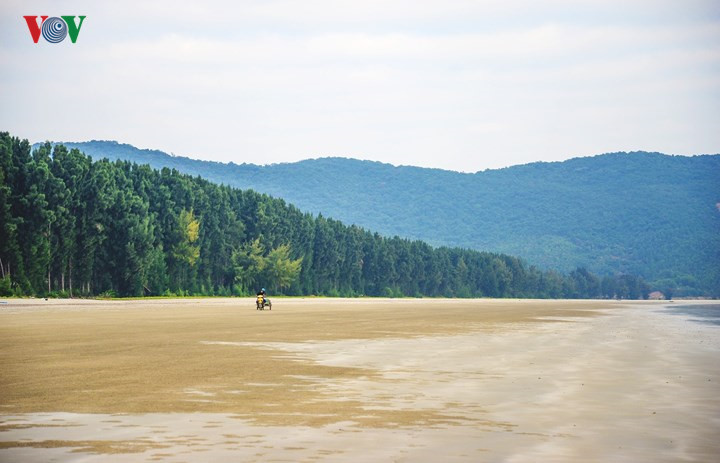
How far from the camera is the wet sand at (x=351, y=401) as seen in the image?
1310cm

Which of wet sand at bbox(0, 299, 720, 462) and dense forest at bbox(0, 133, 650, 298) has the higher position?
dense forest at bbox(0, 133, 650, 298)

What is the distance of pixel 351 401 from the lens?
1773cm

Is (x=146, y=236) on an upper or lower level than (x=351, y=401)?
upper

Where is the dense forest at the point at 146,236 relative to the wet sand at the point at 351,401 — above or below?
above

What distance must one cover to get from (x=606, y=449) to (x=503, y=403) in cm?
454

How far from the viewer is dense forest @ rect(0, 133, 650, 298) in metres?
88.8

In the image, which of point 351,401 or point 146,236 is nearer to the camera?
point 351,401

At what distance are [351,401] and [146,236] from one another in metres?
89.6

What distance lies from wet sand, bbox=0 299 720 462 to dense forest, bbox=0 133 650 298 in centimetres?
5841

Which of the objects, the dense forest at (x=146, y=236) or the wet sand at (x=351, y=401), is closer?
the wet sand at (x=351, y=401)

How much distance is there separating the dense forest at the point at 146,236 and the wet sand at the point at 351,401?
58412 mm

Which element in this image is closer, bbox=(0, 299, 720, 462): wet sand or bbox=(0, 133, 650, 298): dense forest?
bbox=(0, 299, 720, 462): wet sand

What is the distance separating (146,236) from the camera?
104 metres

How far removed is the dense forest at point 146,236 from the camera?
88.8 m
